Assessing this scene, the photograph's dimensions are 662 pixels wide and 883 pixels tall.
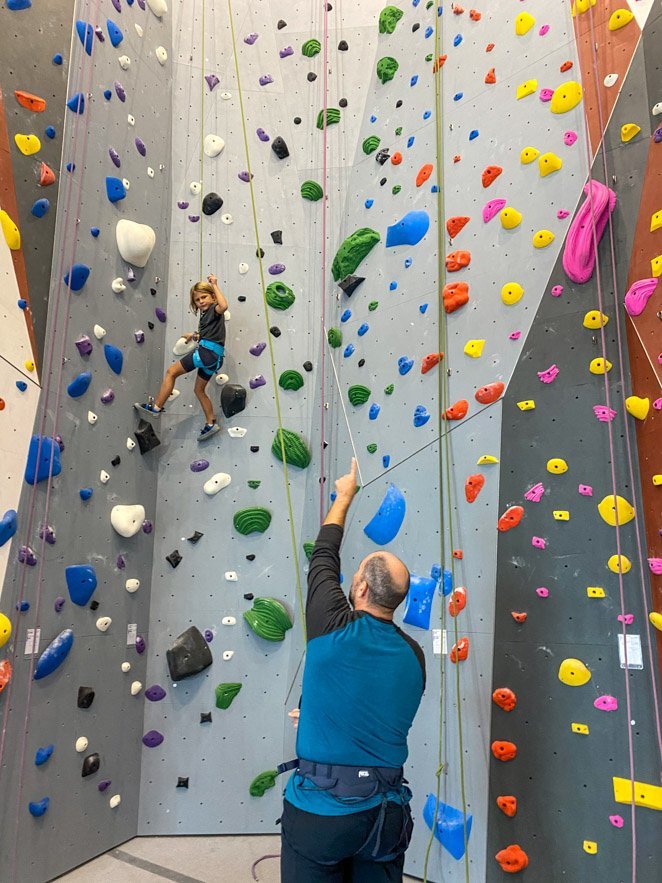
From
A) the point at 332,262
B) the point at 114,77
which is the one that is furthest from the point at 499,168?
the point at 114,77

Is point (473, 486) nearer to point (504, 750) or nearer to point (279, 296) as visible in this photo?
point (504, 750)

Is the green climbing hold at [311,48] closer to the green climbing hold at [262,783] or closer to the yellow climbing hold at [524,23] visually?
the yellow climbing hold at [524,23]

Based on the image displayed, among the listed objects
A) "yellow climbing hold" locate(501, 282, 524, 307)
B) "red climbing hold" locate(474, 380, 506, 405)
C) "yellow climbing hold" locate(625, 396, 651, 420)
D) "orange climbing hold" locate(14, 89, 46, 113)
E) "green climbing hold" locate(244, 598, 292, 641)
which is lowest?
"green climbing hold" locate(244, 598, 292, 641)

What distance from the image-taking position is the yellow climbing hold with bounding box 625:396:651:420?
2.28 metres

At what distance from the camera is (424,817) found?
8.67 feet

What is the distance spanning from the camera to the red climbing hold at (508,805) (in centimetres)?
235

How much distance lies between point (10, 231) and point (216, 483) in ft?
4.91

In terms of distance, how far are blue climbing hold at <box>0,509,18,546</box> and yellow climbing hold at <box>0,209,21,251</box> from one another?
110 cm

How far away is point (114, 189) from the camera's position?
3279mm

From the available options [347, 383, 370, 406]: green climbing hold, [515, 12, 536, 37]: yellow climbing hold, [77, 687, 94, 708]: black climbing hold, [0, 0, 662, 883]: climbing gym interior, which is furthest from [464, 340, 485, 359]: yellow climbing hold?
[77, 687, 94, 708]: black climbing hold

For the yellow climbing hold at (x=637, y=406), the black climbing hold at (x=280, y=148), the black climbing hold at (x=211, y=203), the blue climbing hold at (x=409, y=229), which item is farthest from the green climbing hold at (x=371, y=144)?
the yellow climbing hold at (x=637, y=406)

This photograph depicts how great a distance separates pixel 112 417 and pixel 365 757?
2303 mm

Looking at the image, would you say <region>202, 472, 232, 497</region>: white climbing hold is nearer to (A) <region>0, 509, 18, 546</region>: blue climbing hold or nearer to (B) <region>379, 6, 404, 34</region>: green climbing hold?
(A) <region>0, 509, 18, 546</region>: blue climbing hold

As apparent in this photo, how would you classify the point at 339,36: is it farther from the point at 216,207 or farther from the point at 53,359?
the point at 53,359
